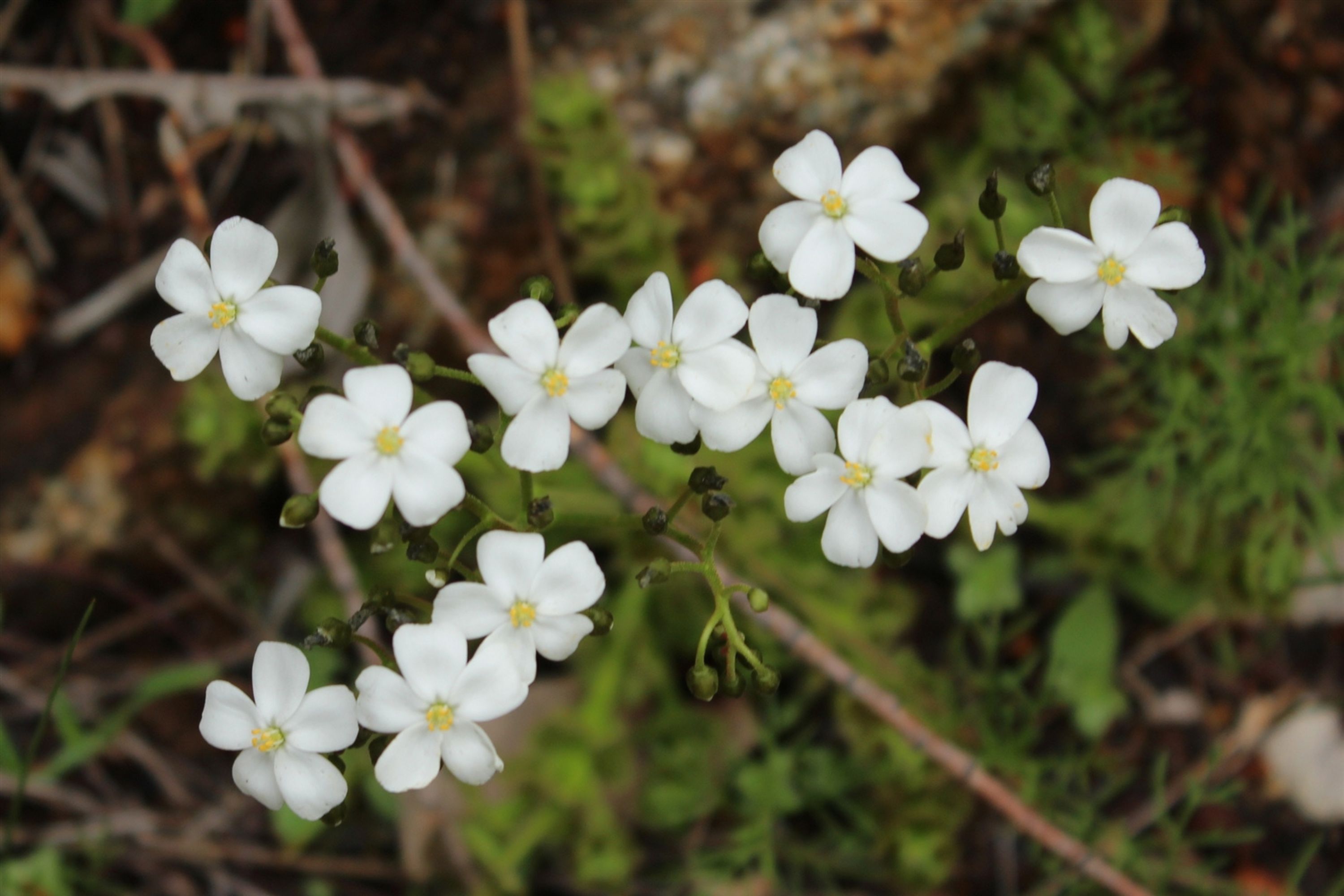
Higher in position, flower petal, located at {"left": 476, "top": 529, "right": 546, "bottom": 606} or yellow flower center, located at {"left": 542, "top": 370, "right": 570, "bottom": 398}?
yellow flower center, located at {"left": 542, "top": 370, "right": 570, "bottom": 398}

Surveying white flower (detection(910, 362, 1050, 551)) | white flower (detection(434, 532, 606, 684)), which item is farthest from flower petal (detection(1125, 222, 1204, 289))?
white flower (detection(434, 532, 606, 684))

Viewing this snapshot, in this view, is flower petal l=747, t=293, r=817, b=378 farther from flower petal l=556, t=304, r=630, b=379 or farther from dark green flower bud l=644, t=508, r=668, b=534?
dark green flower bud l=644, t=508, r=668, b=534

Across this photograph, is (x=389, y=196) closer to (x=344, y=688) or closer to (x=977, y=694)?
(x=344, y=688)

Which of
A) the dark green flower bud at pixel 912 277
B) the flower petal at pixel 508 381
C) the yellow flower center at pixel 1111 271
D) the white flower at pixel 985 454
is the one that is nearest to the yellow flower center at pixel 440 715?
the flower petal at pixel 508 381

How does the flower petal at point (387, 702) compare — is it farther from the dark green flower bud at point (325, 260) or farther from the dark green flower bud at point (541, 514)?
the dark green flower bud at point (325, 260)

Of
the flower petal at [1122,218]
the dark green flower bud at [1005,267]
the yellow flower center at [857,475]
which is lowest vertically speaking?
the yellow flower center at [857,475]

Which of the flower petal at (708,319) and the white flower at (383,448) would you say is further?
the flower petal at (708,319)

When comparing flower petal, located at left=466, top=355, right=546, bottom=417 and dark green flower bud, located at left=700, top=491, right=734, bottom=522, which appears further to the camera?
dark green flower bud, located at left=700, top=491, right=734, bottom=522
